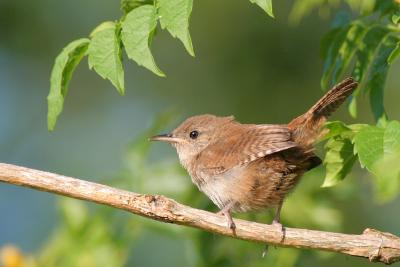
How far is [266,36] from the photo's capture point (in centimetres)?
945

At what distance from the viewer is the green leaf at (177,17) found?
132 inches

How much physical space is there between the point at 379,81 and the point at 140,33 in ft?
3.98

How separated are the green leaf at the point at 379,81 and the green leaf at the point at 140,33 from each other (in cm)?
111

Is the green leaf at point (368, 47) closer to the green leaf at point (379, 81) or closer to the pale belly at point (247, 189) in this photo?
the green leaf at point (379, 81)

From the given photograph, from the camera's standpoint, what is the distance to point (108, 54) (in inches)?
143

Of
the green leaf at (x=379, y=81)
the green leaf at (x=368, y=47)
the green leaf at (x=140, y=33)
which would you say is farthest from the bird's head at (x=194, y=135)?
the green leaf at (x=140, y=33)

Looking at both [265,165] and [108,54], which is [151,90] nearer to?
[265,165]

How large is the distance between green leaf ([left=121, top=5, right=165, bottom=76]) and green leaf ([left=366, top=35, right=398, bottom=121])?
43.7 inches

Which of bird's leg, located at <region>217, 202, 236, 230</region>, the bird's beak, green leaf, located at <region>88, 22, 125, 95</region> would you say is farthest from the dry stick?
the bird's beak

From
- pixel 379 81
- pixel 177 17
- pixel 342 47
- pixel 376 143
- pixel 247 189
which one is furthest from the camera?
pixel 247 189

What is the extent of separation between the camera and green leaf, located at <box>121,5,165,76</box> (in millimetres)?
3471

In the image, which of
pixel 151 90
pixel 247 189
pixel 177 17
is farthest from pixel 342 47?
pixel 151 90

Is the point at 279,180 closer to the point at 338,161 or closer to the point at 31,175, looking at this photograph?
the point at 338,161

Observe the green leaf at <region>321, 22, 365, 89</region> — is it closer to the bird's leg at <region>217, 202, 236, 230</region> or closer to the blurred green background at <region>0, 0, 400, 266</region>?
the bird's leg at <region>217, 202, 236, 230</region>
